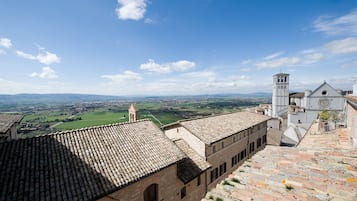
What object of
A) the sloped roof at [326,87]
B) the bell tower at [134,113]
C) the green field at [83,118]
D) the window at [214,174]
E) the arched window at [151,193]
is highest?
the sloped roof at [326,87]

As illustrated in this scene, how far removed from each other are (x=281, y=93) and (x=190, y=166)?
5777 centimetres

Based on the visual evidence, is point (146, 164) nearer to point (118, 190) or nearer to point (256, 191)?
point (118, 190)

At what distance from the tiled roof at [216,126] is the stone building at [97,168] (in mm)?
3733

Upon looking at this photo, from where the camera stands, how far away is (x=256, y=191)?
360 cm

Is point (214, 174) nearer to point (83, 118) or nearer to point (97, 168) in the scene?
point (97, 168)

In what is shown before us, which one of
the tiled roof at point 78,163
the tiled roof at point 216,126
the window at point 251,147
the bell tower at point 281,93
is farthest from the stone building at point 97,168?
the bell tower at point 281,93

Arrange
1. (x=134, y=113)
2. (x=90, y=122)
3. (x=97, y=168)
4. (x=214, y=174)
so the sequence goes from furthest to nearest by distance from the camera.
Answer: (x=90, y=122) → (x=134, y=113) → (x=214, y=174) → (x=97, y=168)

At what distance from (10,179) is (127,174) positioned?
202 inches

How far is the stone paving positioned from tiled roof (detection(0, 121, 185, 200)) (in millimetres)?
7017

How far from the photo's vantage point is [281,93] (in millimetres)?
59719

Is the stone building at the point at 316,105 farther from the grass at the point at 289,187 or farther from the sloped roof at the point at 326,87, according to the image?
the grass at the point at 289,187

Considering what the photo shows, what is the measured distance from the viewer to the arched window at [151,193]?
10877 millimetres

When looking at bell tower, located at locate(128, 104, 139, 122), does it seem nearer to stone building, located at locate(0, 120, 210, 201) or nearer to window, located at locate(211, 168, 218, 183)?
stone building, located at locate(0, 120, 210, 201)

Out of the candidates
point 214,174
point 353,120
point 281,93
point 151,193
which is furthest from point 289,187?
point 281,93
